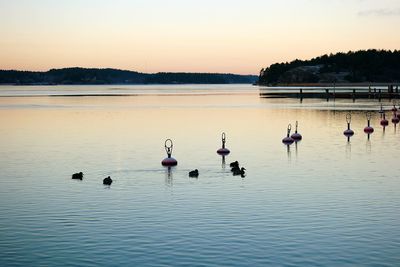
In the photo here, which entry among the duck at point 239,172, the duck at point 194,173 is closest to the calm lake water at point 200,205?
the duck at point 194,173

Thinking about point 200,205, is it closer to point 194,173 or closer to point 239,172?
point 194,173

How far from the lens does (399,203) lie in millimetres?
32156

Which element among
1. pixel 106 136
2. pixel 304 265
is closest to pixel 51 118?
pixel 106 136

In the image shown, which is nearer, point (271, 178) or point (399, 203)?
point (399, 203)

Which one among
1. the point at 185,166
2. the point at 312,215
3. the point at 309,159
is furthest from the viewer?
the point at 309,159

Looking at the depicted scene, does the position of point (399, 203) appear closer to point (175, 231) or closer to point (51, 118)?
point (175, 231)

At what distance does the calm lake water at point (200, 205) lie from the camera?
919 inches

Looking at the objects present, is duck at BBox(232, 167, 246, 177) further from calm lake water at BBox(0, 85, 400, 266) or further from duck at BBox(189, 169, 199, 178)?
duck at BBox(189, 169, 199, 178)

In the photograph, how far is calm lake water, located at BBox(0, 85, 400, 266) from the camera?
76.6 ft

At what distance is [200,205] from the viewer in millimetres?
31984

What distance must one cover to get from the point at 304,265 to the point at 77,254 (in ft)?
25.1

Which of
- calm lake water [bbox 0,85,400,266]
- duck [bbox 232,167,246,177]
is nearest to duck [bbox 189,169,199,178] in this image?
calm lake water [bbox 0,85,400,266]

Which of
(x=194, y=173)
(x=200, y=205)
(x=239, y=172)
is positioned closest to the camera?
(x=200, y=205)

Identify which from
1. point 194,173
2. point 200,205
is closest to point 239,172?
point 194,173
